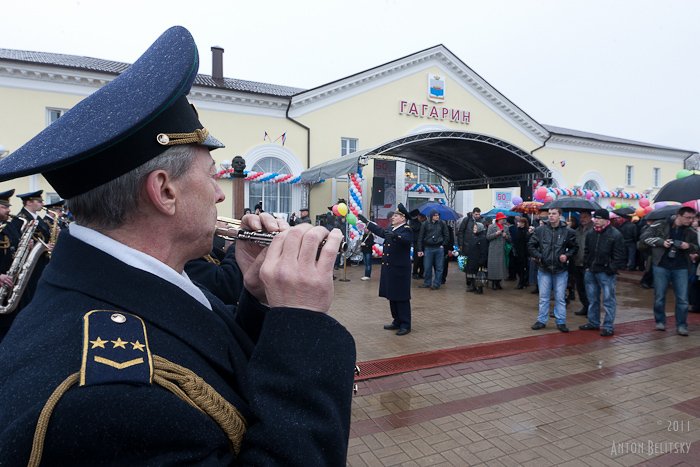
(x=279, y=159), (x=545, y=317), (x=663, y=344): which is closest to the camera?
(x=663, y=344)

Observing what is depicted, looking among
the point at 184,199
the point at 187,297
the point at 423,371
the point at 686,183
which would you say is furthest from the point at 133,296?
the point at 686,183

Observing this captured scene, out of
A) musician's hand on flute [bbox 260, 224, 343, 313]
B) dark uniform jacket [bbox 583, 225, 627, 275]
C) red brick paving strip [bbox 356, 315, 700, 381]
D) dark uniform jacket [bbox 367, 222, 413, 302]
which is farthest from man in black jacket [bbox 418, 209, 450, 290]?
musician's hand on flute [bbox 260, 224, 343, 313]

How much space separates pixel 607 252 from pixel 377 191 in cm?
1143

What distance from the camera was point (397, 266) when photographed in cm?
698

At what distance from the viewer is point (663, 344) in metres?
6.49

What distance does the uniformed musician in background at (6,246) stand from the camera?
468 centimetres

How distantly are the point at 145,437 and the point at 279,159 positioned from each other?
659 inches

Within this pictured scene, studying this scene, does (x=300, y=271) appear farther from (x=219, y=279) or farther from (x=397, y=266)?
(x=397, y=266)

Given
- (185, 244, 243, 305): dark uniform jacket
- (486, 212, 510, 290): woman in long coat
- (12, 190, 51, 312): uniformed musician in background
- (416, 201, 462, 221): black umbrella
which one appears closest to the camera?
(185, 244, 243, 305): dark uniform jacket

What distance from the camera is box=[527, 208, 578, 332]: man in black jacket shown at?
23.3ft

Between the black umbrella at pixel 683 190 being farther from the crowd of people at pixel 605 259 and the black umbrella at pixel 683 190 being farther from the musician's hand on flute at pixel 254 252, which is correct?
the musician's hand on flute at pixel 254 252

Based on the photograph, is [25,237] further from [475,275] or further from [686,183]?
[686,183]

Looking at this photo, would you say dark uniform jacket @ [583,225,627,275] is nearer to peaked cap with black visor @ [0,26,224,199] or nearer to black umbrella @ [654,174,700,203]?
black umbrella @ [654,174,700,203]

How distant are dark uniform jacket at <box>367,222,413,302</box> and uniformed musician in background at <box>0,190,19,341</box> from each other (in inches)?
200
